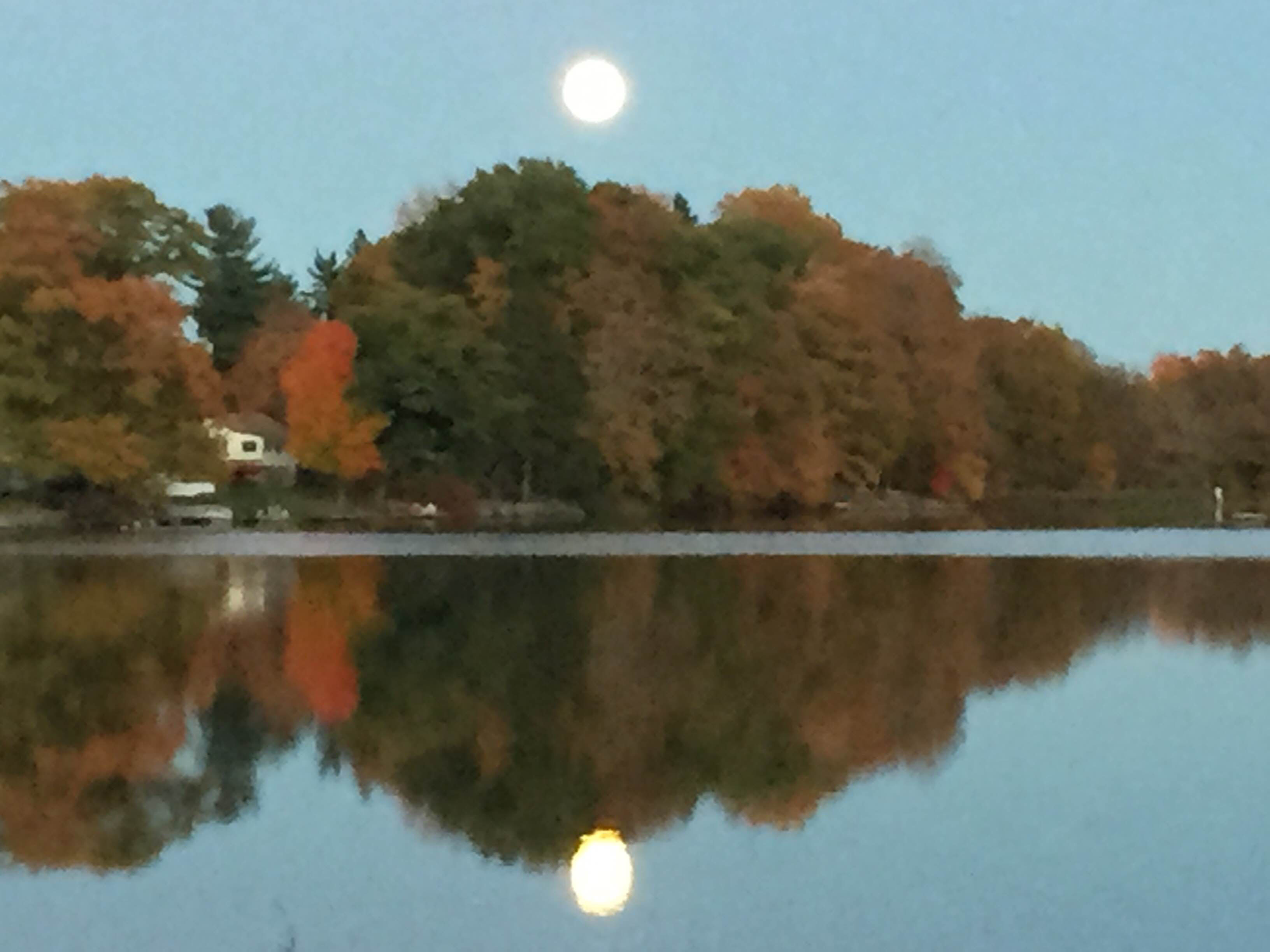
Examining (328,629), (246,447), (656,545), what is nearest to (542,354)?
(656,545)

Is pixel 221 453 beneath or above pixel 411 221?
beneath

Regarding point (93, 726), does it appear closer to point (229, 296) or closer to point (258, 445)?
point (258, 445)

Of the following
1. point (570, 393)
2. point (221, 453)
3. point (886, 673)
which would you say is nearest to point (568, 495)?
point (570, 393)

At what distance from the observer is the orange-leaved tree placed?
48969mm

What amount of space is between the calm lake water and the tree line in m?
22.5

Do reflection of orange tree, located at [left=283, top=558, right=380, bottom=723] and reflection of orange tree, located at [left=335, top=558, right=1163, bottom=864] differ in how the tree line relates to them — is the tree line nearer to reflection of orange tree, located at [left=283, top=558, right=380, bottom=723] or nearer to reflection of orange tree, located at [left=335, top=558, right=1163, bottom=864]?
reflection of orange tree, located at [left=283, top=558, right=380, bottom=723]

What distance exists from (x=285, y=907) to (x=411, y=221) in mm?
47903

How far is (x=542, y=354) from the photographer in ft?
165

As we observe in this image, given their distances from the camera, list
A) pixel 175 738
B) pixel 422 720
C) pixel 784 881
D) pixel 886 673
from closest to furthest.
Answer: pixel 784 881 < pixel 175 738 < pixel 422 720 < pixel 886 673

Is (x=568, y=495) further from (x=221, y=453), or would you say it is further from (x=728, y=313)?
(x=221, y=453)

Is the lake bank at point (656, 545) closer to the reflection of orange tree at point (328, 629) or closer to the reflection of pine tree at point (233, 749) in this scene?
the reflection of orange tree at point (328, 629)

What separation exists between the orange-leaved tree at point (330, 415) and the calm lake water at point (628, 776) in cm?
2919

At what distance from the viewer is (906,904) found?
22.8ft

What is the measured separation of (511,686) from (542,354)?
1493 inches
